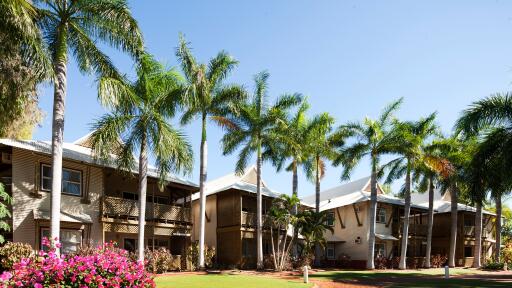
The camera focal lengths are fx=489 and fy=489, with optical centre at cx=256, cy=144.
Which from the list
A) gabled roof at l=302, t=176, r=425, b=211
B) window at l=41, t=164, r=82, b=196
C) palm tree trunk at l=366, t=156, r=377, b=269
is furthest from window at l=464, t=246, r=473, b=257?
window at l=41, t=164, r=82, b=196

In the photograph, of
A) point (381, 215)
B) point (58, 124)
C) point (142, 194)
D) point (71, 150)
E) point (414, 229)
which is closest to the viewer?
point (58, 124)

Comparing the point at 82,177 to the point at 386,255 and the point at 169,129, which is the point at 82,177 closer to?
the point at 169,129

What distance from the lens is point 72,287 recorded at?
10469 mm

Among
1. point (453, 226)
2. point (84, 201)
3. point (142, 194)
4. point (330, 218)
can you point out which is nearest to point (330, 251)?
point (330, 218)

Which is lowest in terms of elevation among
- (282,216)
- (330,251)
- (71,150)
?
(330,251)

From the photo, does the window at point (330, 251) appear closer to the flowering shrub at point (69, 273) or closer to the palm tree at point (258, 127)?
the palm tree at point (258, 127)

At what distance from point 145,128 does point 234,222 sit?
13363 mm

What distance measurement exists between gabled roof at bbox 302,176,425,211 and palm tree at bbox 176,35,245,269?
17750 millimetres

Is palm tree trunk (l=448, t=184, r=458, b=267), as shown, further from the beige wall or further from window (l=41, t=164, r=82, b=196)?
window (l=41, t=164, r=82, b=196)

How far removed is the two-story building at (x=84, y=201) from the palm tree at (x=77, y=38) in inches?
193

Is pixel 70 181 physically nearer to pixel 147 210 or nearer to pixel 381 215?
pixel 147 210

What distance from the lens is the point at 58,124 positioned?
19484 millimetres

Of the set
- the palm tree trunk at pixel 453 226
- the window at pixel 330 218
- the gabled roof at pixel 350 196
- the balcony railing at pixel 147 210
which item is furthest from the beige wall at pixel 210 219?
the palm tree trunk at pixel 453 226

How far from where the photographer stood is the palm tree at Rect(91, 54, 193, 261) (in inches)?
902
